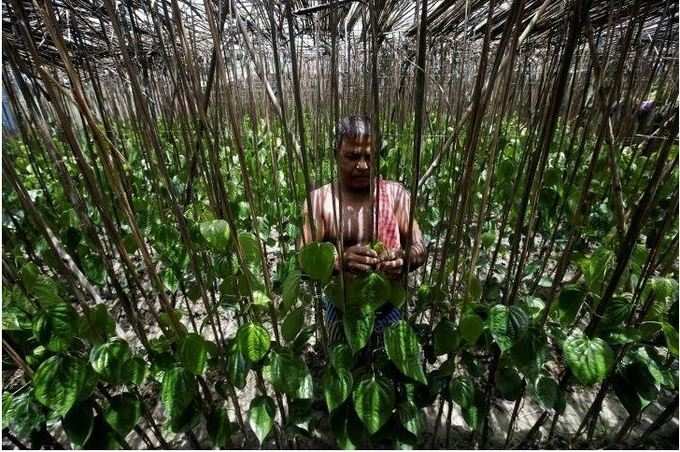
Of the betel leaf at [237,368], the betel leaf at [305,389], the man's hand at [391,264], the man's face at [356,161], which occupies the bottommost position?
the betel leaf at [305,389]

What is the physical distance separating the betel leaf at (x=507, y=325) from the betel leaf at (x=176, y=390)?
0.51 metres

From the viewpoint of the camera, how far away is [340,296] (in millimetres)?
580

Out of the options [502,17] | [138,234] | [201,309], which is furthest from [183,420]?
[502,17]

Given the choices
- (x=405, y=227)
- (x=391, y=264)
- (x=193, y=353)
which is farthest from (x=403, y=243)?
(x=193, y=353)

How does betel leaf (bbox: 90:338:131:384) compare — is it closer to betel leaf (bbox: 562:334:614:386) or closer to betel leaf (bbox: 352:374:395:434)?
betel leaf (bbox: 352:374:395:434)

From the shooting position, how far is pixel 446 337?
64 cm

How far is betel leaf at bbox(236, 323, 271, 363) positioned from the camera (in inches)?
22.3

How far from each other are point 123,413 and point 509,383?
0.72 metres

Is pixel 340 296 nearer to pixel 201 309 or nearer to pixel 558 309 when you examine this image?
pixel 558 309

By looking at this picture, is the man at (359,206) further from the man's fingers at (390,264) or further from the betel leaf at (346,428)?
the betel leaf at (346,428)

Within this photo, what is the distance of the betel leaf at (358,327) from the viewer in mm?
565

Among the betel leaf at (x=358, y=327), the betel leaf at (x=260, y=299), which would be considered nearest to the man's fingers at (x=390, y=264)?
the betel leaf at (x=358, y=327)

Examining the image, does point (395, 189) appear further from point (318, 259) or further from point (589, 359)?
point (589, 359)

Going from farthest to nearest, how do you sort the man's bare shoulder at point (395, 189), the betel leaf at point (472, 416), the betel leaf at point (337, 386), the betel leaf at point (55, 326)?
1. the man's bare shoulder at point (395, 189)
2. the betel leaf at point (472, 416)
3. the betel leaf at point (337, 386)
4. the betel leaf at point (55, 326)
